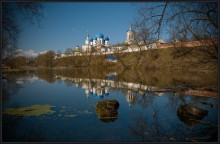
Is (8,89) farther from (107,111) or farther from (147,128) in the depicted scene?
(147,128)

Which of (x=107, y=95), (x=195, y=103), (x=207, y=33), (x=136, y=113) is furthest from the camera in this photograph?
(x=107, y=95)

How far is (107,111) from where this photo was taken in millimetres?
7289

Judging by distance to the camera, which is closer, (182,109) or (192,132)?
(192,132)

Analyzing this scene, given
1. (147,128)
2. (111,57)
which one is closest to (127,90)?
(147,128)

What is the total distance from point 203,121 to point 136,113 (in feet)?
7.70

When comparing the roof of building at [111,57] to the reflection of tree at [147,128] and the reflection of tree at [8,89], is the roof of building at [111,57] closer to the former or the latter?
the reflection of tree at [8,89]

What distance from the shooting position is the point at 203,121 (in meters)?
6.13

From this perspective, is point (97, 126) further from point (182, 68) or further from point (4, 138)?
point (182, 68)

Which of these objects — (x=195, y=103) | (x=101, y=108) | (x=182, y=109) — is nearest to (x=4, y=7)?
(x=101, y=108)

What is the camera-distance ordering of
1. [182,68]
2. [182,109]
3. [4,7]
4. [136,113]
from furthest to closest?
1. [182,68]
2. [136,113]
3. [182,109]
4. [4,7]

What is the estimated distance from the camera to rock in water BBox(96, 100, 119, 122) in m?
6.77

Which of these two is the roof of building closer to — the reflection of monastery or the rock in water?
the reflection of monastery

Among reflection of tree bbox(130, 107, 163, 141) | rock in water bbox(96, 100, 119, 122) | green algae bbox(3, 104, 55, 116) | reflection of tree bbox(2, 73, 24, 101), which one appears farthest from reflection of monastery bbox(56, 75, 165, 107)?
reflection of tree bbox(2, 73, 24, 101)

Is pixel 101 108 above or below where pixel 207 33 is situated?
below
